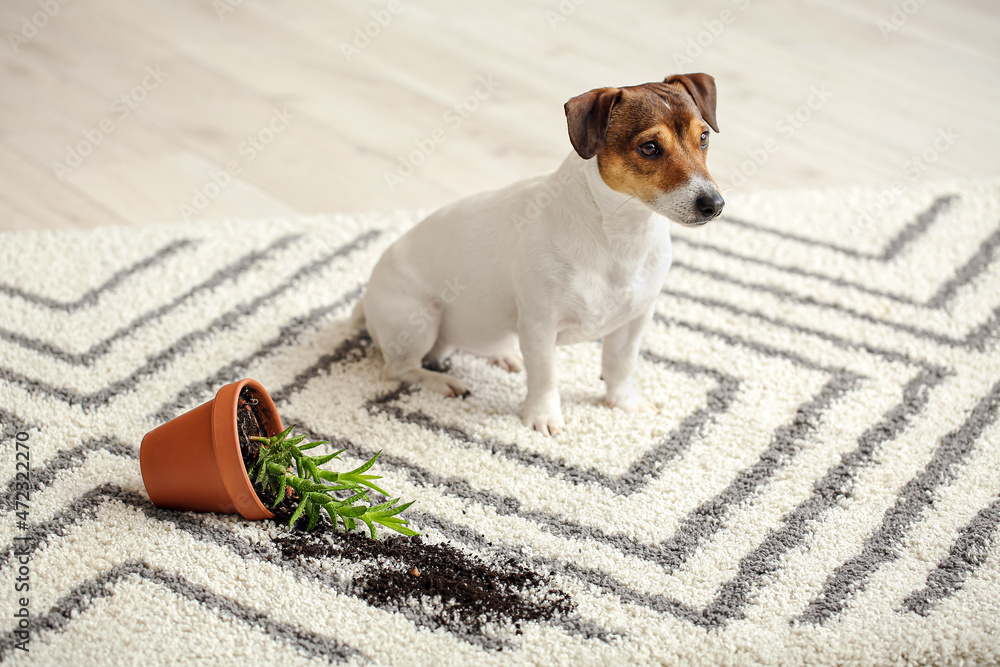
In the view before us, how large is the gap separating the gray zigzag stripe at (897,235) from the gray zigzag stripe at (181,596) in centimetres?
158

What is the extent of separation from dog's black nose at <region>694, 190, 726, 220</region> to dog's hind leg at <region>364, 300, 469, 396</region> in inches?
24.6

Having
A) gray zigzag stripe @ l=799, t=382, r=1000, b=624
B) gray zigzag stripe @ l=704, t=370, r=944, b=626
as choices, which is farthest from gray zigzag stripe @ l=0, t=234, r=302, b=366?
gray zigzag stripe @ l=799, t=382, r=1000, b=624

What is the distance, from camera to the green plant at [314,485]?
1447 millimetres

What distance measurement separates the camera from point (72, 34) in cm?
331

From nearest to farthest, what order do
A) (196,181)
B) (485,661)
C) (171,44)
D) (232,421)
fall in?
(485,661)
(232,421)
(196,181)
(171,44)

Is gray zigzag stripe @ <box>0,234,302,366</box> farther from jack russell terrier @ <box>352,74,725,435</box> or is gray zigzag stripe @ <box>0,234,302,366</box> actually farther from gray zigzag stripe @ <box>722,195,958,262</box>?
gray zigzag stripe @ <box>722,195,958,262</box>

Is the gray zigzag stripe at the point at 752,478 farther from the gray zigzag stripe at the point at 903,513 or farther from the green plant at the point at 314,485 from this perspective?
the green plant at the point at 314,485

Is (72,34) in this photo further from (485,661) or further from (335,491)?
(485,661)

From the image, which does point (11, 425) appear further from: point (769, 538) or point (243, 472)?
point (769, 538)

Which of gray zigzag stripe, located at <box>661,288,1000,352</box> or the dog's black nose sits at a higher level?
the dog's black nose

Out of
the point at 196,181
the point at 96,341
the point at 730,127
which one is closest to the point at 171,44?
the point at 196,181

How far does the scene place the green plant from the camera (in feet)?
4.75

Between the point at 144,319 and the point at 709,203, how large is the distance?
131 cm

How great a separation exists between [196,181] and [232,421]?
4.61 ft
